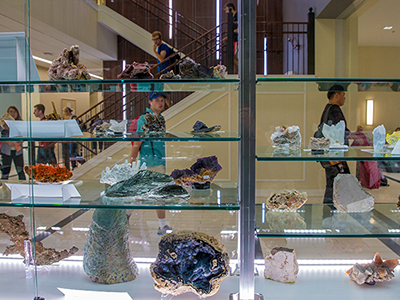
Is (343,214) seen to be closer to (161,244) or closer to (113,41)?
(161,244)

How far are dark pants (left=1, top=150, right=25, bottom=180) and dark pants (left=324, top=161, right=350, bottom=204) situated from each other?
237cm

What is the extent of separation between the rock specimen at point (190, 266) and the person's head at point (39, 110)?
1618 millimetres

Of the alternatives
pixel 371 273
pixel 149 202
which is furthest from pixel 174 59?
pixel 371 273

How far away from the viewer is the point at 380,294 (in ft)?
5.83

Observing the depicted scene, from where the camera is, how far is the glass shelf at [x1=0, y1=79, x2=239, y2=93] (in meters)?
1.62

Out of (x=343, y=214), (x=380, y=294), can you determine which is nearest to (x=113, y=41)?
(x=343, y=214)

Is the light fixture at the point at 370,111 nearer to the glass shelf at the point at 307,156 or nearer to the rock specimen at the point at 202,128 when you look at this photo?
the glass shelf at the point at 307,156

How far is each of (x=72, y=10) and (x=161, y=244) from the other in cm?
225

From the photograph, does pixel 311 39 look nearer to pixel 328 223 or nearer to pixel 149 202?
pixel 328 223

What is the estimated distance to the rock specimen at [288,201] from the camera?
6.15 feet

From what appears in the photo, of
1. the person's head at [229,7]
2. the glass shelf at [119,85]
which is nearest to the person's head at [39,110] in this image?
the glass shelf at [119,85]

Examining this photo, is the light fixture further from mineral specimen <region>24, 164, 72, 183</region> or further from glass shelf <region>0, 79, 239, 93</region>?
mineral specimen <region>24, 164, 72, 183</region>

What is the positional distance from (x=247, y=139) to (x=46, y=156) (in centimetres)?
217

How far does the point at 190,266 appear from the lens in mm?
1727
